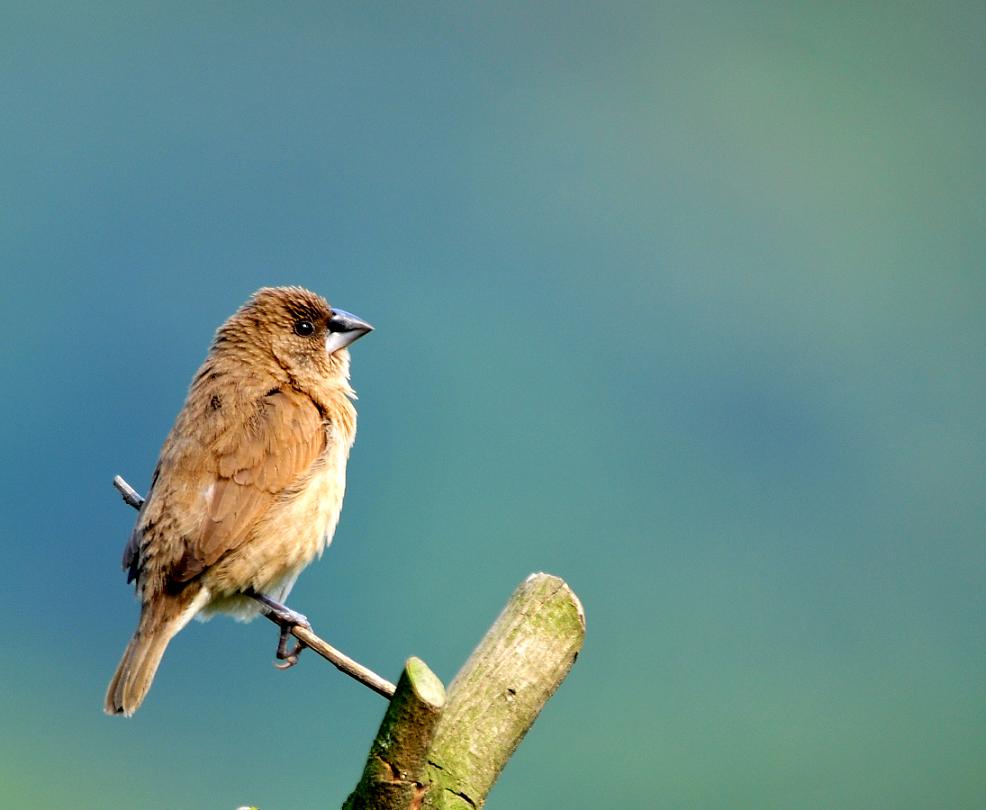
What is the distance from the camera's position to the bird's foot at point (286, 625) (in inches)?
142

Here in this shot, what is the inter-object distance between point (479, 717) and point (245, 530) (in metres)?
1.90

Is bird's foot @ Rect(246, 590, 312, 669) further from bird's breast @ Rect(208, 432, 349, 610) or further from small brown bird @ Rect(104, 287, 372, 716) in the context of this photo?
bird's breast @ Rect(208, 432, 349, 610)

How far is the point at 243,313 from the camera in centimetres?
505

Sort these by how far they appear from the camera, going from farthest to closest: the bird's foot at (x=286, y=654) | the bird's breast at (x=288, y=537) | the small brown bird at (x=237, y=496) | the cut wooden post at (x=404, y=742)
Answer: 1. the bird's breast at (x=288, y=537)
2. the small brown bird at (x=237, y=496)
3. the bird's foot at (x=286, y=654)
4. the cut wooden post at (x=404, y=742)

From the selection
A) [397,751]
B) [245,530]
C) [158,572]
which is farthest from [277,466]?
[397,751]

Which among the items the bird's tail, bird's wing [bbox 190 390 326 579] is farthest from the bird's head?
the bird's tail

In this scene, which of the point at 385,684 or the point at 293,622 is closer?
the point at 385,684

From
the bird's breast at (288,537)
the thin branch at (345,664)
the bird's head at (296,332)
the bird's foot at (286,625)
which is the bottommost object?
the thin branch at (345,664)

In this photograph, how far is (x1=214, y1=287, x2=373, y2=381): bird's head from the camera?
495 centimetres

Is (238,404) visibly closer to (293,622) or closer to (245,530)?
(245,530)

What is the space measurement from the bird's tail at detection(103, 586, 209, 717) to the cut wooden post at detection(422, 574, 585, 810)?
68.1 inches

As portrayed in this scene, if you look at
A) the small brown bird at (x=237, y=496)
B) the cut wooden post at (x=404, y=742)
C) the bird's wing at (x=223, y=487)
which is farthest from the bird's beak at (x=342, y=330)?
the cut wooden post at (x=404, y=742)

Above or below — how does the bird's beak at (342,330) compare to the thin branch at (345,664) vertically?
above

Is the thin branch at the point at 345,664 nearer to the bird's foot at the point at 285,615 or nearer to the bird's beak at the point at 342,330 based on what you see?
the bird's foot at the point at 285,615
